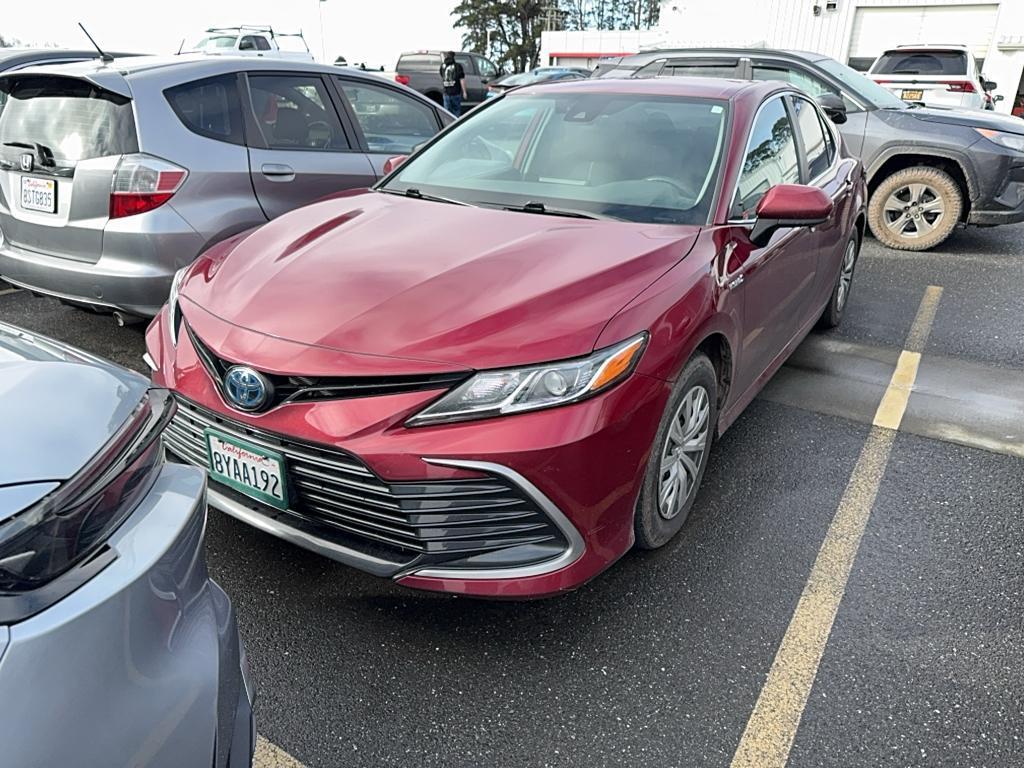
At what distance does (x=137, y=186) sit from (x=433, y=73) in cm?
1843

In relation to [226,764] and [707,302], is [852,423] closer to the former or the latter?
[707,302]

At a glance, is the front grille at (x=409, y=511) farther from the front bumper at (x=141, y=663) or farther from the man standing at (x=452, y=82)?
the man standing at (x=452, y=82)

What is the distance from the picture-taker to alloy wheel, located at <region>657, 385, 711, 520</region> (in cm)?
238

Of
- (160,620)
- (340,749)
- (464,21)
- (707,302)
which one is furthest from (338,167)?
(464,21)

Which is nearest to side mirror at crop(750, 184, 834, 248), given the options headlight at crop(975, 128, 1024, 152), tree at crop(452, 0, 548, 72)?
headlight at crop(975, 128, 1024, 152)

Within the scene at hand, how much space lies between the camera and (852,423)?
3549 millimetres

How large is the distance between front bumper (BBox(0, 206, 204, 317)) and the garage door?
23.2 meters

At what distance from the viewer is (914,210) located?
6852 millimetres

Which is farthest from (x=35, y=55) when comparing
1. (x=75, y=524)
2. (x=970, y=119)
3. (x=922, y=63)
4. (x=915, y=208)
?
(x=922, y=63)

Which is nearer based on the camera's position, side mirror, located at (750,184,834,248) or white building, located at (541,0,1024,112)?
side mirror, located at (750,184,834,248)

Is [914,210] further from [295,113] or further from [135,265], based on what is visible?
[135,265]

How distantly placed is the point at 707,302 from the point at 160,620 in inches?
71.9

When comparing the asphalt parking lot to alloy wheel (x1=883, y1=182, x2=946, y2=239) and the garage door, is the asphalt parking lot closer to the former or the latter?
alloy wheel (x1=883, y1=182, x2=946, y2=239)

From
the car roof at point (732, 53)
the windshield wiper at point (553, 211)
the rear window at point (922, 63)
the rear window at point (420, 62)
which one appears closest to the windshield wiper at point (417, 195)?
the windshield wiper at point (553, 211)
